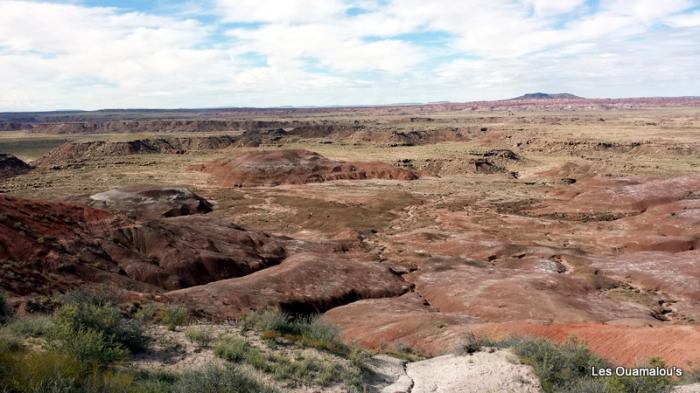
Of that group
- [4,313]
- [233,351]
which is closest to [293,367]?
[233,351]

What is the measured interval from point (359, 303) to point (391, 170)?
49665mm

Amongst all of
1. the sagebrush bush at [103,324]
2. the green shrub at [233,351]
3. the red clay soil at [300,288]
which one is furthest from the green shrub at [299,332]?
the red clay soil at [300,288]

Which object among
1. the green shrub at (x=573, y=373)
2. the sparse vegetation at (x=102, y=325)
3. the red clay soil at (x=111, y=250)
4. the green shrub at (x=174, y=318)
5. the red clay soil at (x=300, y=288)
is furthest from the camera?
the red clay soil at (x=300, y=288)

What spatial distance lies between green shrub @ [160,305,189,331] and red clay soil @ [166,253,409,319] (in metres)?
5.75

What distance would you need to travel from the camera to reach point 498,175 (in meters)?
75.6

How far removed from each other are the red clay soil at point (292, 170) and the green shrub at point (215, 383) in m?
61.1

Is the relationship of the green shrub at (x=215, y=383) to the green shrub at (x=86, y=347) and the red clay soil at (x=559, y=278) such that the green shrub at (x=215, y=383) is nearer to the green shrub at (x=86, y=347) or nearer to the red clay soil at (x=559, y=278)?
the green shrub at (x=86, y=347)

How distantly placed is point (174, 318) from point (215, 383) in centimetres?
521

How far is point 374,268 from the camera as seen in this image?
30.5 m

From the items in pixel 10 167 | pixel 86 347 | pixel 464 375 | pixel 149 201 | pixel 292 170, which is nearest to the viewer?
pixel 86 347

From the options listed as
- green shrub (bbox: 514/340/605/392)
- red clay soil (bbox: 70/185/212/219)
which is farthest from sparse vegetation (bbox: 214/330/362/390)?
red clay soil (bbox: 70/185/212/219)

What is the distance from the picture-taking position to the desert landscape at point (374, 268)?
11.7 m

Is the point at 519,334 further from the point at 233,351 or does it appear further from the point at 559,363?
the point at 233,351

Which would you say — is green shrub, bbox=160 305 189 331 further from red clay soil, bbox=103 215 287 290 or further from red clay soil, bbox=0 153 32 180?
red clay soil, bbox=0 153 32 180
